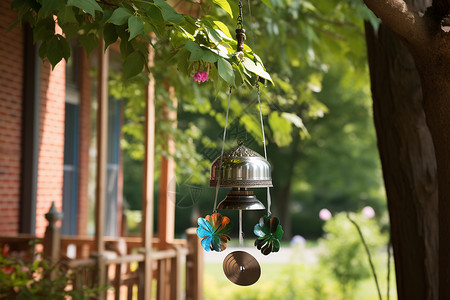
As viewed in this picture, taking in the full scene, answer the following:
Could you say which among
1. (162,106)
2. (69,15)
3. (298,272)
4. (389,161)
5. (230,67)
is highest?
(162,106)

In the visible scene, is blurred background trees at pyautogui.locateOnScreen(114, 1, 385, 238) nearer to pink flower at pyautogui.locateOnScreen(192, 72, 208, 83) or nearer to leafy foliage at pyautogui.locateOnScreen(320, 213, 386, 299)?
pink flower at pyautogui.locateOnScreen(192, 72, 208, 83)

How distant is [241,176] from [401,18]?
112 centimetres

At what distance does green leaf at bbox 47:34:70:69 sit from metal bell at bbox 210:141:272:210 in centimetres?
87

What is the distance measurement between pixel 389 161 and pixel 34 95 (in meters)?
4.90

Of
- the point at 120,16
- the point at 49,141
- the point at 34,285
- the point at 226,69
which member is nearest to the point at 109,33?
the point at 120,16

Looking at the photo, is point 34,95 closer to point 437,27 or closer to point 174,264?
point 174,264

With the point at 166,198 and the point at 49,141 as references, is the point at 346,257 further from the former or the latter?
the point at 49,141

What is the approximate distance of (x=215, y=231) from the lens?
2391 millimetres

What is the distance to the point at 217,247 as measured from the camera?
7.82 feet

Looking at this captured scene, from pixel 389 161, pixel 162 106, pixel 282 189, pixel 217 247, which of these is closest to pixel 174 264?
pixel 162 106

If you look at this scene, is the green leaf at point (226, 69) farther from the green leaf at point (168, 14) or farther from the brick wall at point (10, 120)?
the brick wall at point (10, 120)

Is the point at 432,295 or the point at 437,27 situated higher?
the point at 437,27

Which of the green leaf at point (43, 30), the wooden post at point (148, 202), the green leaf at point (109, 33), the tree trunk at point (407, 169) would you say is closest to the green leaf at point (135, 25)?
A: the green leaf at point (109, 33)

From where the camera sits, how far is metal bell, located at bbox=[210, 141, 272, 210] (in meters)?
2.48
